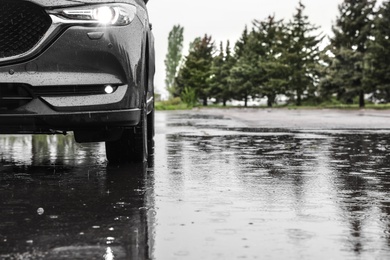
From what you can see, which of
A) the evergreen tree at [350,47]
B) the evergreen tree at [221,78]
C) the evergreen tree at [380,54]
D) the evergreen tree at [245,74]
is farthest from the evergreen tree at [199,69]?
the evergreen tree at [380,54]

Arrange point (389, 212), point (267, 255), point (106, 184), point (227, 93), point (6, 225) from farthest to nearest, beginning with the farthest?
point (227, 93) → point (106, 184) → point (389, 212) → point (6, 225) → point (267, 255)

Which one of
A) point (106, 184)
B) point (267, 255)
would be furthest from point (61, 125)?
point (267, 255)

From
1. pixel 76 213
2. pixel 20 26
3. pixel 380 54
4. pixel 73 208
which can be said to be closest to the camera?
pixel 76 213

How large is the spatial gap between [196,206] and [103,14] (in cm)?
215

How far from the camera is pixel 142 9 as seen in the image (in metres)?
7.05

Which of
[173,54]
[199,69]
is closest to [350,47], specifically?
[199,69]

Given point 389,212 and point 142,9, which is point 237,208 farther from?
point 142,9

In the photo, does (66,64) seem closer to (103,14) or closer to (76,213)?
(103,14)

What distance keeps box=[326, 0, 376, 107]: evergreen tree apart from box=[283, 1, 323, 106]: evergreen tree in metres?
13.0

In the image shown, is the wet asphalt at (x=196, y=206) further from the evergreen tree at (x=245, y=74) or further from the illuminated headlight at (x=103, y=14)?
the evergreen tree at (x=245, y=74)

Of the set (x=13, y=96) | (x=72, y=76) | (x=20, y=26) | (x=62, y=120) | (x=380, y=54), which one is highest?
(x=380, y=54)

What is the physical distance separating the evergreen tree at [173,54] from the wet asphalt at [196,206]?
94085mm

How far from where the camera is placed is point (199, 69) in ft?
313

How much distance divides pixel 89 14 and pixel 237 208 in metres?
2.33
